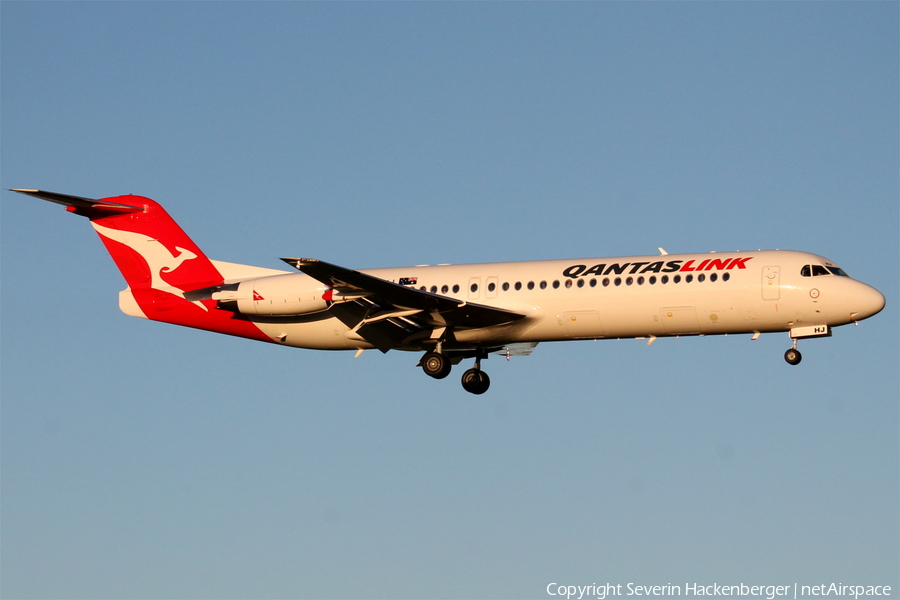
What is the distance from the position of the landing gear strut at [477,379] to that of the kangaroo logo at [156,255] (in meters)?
9.99

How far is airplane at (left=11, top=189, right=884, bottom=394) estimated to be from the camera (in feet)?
107

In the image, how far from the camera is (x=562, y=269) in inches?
1373

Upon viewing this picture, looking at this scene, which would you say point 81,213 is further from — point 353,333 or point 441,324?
point 441,324

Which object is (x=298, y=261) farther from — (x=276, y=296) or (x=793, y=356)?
(x=793, y=356)

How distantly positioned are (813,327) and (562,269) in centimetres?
750

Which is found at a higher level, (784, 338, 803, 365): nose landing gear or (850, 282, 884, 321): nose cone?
(850, 282, 884, 321): nose cone

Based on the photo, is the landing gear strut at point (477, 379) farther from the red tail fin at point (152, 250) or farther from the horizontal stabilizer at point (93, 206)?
the horizontal stabilizer at point (93, 206)

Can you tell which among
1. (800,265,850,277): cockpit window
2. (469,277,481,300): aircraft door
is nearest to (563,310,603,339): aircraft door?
(469,277,481,300): aircraft door

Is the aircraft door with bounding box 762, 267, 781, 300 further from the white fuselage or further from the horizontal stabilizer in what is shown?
the horizontal stabilizer

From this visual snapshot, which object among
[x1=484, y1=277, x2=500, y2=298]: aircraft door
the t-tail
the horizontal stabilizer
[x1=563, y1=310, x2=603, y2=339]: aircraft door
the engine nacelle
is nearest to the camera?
[x1=563, y1=310, x2=603, y2=339]: aircraft door

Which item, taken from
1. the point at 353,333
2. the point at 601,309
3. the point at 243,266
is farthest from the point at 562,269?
the point at 243,266

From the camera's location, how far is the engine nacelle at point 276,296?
34.9 metres

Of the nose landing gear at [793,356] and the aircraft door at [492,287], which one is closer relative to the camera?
the nose landing gear at [793,356]

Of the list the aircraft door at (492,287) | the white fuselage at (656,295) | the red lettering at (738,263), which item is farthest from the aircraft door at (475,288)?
the red lettering at (738,263)
